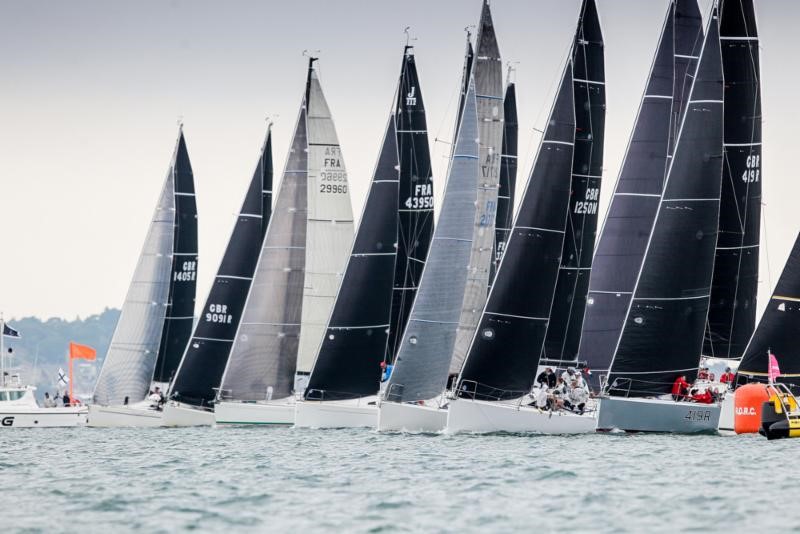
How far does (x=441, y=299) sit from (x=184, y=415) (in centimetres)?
1207

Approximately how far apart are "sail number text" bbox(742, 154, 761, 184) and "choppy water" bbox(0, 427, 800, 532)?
27.0 ft

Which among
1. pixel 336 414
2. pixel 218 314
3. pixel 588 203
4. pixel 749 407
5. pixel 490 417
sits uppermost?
pixel 588 203

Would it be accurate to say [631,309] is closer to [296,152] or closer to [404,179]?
[404,179]

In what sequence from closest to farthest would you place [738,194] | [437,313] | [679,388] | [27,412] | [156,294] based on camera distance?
1. [679,388]
2. [437,313]
3. [738,194]
4. [156,294]
5. [27,412]

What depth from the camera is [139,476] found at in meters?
28.8

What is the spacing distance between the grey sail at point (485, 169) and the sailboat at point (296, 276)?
4774 mm

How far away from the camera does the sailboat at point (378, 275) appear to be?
43531 millimetres

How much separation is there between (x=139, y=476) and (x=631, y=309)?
14740mm

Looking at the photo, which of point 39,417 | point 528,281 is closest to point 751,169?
point 528,281

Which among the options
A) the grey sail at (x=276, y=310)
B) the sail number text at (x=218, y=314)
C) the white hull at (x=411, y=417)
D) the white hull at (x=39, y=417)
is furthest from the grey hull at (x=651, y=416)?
the white hull at (x=39, y=417)

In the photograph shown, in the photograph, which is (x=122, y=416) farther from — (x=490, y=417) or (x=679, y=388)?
(x=679, y=388)

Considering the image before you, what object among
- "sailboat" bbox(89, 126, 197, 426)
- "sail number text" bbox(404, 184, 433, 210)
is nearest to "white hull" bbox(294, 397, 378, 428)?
"sail number text" bbox(404, 184, 433, 210)

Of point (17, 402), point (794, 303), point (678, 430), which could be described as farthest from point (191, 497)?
→ point (17, 402)

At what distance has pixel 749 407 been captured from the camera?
36500mm
